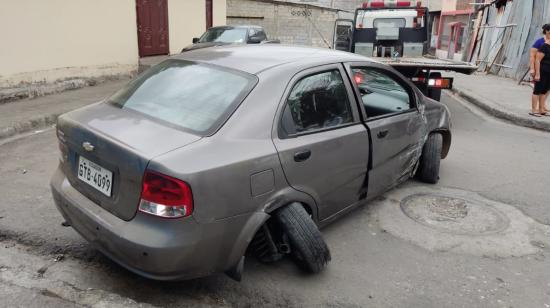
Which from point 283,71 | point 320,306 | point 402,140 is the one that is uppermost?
point 283,71

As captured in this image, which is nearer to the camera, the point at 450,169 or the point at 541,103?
the point at 450,169

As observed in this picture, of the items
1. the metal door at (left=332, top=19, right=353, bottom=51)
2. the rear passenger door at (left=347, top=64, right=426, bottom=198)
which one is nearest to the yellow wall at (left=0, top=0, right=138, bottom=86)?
the rear passenger door at (left=347, top=64, right=426, bottom=198)

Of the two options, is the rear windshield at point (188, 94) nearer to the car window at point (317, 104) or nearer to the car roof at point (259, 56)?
the car roof at point (259, 56)

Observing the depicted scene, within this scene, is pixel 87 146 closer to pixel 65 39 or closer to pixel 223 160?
pixel 223 160

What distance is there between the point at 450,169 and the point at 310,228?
329 centimetres

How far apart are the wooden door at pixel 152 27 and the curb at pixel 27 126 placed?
18.3 feet

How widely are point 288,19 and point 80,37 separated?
15.7m

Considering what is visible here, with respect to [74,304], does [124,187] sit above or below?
above

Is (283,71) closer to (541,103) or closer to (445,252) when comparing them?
(445,252)

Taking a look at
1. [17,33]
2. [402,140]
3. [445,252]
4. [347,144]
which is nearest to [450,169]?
[402,140]

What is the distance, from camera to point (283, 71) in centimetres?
301

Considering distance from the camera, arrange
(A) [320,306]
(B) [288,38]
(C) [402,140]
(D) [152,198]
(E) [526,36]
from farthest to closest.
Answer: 1. (B) [288,38]
2. (E) [526,36]
3. (C) [402,140]
4. (A) [320,306]
5. (D) [152,198]

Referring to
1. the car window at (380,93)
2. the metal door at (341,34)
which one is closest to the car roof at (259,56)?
the car window at (380,93)

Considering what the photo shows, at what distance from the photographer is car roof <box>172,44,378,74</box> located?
121 inches
